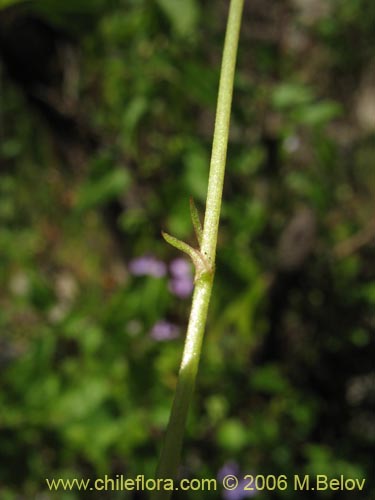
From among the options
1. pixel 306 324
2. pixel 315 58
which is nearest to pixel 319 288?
pixel 306 324

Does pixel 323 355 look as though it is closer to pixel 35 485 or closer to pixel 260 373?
pixel 260 373

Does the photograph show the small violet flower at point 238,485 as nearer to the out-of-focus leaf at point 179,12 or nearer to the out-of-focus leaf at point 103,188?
the out-of-focus leaf at point 103,188

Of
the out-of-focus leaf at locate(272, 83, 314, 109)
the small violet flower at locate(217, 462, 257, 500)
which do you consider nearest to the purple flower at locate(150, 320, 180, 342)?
the small violet flower at locate(217, 462, 257, 500)

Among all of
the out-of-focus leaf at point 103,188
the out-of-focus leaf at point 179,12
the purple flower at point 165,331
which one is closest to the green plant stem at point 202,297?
the out-of-focus leaf at point 179,12

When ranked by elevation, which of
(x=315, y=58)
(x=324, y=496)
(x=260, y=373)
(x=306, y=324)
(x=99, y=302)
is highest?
(x=315, y=58)

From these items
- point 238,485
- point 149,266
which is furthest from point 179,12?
point 238,485

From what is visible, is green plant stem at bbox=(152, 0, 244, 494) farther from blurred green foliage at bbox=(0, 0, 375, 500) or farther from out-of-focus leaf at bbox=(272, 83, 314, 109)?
out-of-focus leaf at bbox=(272, 83, 314, 109)

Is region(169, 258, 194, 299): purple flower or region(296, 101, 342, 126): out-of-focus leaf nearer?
region(296, 101, 342, 126): out-of-focus leaf
